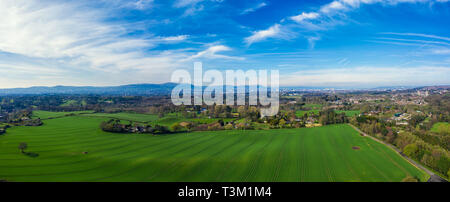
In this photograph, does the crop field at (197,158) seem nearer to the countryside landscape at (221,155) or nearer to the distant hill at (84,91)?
the countryside landscape at (221,155)

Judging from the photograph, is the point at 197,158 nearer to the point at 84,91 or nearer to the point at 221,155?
the point at 221,155

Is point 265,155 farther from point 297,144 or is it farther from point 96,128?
point 96,128

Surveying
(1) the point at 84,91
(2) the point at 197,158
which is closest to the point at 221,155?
(2) the point at 197,158

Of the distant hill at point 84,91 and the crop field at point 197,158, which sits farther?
the distant hill at point 84,91

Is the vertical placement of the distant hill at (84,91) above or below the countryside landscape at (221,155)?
above

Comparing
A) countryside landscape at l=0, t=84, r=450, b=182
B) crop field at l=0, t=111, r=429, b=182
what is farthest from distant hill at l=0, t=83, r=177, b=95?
crop field at l=0, t=111, r=429, b=182

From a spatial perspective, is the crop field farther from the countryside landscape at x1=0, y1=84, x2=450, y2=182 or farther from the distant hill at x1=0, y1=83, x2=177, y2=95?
the distant hill at x1=0, y1=83, x2=177, y2=95

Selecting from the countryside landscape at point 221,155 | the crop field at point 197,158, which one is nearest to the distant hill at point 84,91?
the countryside landscape at point 221,155

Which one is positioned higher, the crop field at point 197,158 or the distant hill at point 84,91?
the distant hill at point 84,91
